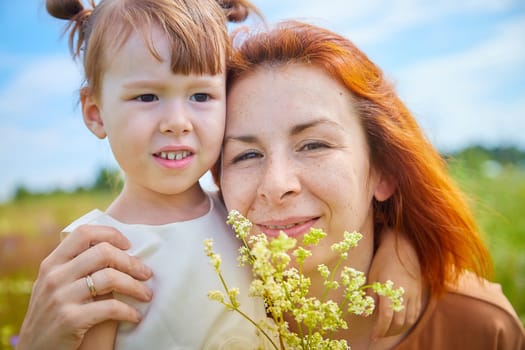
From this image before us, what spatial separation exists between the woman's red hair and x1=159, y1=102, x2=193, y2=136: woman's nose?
0.48 m

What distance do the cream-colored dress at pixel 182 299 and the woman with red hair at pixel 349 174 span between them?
322 millimetres

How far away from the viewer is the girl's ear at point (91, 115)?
2723mm

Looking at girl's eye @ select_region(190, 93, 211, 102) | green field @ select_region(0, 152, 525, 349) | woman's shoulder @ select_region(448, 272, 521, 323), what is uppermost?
girl's eye @ select_region(190, 93, 211, 102)

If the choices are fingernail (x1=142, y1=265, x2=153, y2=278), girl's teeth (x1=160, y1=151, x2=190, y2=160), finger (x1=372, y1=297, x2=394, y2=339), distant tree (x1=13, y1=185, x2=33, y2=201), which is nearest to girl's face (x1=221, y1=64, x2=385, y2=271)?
girl's teeth (x1=160, y1=151, x2=190, y2=160)

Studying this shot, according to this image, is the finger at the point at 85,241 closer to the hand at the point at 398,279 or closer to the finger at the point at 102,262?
the finger at the point at 102,262

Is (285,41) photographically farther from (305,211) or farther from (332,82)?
(305,211)

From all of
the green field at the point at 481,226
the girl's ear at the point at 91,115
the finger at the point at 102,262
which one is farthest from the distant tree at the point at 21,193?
the finger at the point at 102,262

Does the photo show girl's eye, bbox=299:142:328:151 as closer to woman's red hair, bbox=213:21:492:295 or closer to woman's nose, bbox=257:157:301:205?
woman's nose, bbox=257:157:301:205

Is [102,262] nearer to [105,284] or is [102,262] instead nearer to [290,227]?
[105,284]

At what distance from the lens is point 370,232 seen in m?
3.16

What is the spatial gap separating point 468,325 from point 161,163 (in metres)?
1.98

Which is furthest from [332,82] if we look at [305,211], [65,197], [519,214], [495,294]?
[65,197]

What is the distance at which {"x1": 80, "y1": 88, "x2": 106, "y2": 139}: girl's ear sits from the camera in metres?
2.72

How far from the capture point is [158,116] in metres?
2.43
